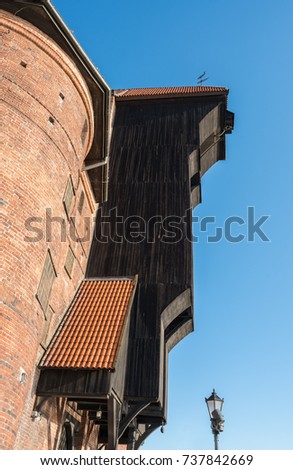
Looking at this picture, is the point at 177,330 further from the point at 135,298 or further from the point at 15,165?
the point at 15,165

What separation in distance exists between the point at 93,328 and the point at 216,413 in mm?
4162

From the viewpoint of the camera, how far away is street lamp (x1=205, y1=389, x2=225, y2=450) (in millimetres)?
7879

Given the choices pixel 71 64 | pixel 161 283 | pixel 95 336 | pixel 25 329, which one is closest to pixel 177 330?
pixel 161 283

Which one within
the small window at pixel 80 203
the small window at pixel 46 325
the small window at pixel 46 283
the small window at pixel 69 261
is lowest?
the small window at pixel 46 325

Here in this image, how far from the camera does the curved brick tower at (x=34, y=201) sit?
26.3 ft

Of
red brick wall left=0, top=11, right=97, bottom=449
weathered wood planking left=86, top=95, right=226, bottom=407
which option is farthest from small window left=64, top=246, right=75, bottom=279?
weathered wood planking left=86, top=95, right=226, bottom=407

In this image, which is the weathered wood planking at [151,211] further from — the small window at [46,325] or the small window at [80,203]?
the small window at [46,325]

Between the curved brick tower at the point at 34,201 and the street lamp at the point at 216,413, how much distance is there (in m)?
4.03

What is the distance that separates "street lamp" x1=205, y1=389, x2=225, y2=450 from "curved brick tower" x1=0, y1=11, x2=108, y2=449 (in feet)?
13.2

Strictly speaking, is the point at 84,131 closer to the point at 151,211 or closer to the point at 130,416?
the point at 151,211

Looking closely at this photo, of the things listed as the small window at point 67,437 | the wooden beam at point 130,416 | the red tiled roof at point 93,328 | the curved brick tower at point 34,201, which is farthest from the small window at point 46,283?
the wooden beam at point 130,416

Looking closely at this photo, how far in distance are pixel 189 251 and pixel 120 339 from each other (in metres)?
5.76

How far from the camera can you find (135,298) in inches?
531

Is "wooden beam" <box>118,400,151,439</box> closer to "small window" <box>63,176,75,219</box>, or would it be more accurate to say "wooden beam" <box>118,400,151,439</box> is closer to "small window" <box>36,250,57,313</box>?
"small window" <box>36,250,57,313</box>
